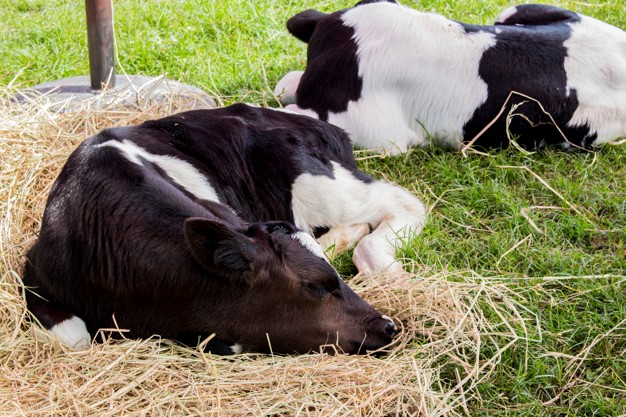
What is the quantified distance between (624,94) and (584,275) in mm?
1865

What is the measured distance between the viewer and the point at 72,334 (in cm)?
392

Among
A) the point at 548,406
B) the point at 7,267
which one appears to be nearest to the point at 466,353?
the point at 548,406

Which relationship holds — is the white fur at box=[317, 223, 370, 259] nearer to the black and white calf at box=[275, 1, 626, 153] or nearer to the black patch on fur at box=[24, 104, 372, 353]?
the black patch on fur at box=[24, 104, 372, 353]

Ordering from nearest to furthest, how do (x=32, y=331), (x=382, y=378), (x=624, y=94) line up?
(x=382, y=378) → (x=32, y=331) → (x=624, y=94)

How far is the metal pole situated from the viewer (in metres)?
6.05

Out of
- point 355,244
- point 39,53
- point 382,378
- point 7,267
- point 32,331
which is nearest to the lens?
point 382,378

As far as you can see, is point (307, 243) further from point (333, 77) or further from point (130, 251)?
point (333, 77)

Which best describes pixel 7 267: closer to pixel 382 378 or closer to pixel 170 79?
pixel 382 378

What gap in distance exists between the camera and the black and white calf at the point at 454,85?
5797mm

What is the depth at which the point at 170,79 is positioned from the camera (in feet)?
22.5

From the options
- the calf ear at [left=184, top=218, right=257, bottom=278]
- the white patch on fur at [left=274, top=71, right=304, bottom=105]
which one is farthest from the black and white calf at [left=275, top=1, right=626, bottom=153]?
the calf ear at [left=184, top=218, right=257, bottom=278]

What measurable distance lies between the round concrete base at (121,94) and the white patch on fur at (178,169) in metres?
1.73

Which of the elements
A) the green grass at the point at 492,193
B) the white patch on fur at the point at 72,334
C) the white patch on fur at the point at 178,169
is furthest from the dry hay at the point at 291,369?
the white patch on fur at the point at 178,169

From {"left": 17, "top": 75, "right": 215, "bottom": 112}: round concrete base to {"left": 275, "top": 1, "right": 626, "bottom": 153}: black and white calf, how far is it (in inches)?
32.8
